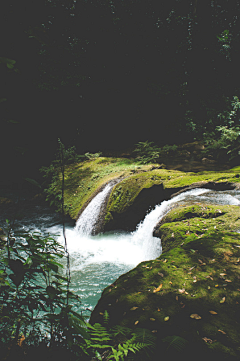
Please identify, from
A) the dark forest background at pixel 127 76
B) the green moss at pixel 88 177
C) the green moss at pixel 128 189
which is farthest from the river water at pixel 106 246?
the dark forest background at pixel 127 76

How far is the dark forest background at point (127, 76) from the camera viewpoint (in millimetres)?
14281

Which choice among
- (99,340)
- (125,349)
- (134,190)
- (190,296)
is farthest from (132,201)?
(125,349)

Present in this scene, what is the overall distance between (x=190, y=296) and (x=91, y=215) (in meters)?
5.12

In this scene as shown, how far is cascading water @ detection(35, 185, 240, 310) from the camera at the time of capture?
449cm

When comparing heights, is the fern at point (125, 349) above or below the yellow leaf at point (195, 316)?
above

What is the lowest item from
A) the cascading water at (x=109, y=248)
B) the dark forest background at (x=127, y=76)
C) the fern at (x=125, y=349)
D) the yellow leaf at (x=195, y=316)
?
the cascading water at (x=109, y=248)

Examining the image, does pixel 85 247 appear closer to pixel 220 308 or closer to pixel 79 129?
pixel 220 308

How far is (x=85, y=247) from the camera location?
611 centimetres

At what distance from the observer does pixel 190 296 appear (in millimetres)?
2189

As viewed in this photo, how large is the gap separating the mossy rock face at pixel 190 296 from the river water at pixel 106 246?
1706 millimetres

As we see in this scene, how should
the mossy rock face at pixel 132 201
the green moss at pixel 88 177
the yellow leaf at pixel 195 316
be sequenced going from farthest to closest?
1. the green moss at pixel 88 177
2. the mossy rock face at pixel 132 201
3. the yellow leaf at pixel 195 316

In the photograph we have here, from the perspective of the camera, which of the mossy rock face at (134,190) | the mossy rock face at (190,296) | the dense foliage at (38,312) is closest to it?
the dense foliage at (38,312)

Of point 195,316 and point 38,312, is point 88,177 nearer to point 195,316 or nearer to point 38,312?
point 195,316

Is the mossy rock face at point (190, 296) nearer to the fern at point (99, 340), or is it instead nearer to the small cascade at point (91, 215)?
the fern at point (99, 340)
